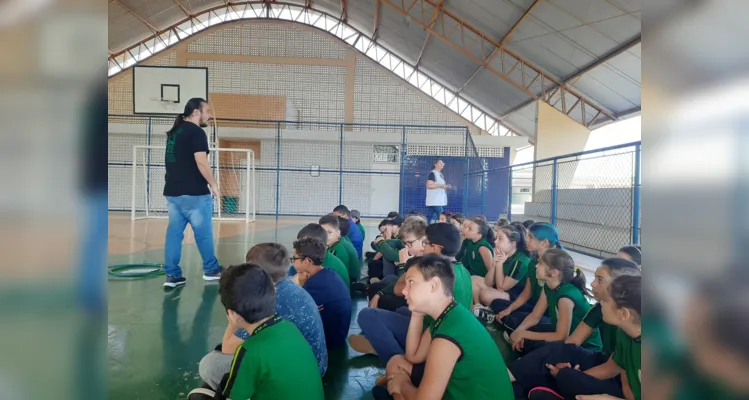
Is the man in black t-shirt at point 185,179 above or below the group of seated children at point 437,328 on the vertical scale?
above

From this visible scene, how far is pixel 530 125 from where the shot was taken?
43.4 ft

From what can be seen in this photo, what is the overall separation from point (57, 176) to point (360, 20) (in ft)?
46.0

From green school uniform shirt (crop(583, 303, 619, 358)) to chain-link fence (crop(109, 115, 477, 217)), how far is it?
8568 mm

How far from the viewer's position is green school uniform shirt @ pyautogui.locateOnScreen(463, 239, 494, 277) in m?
3.58

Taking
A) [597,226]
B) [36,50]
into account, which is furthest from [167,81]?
[36,50]

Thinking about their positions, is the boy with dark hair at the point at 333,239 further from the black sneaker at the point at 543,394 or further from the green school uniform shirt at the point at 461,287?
the black sneaker at the point at 543,394

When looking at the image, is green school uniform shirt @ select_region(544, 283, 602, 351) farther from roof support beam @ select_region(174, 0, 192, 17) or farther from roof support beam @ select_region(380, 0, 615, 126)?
roof support beam @ select_region(174, 0, 192, 17)

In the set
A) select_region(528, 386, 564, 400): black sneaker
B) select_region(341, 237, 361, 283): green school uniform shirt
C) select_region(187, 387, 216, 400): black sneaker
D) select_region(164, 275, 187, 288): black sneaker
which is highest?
select_region(341, 237, 361, 283): green school uniform shirt

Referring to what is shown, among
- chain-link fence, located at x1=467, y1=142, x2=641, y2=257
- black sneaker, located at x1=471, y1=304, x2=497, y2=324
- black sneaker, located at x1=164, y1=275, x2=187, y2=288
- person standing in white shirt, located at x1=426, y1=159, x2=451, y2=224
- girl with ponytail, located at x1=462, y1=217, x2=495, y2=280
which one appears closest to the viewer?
black sneaker, located at x1=471, y1=304, x2=497, y2=324

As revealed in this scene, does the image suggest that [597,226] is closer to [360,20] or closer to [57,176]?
[57,176]

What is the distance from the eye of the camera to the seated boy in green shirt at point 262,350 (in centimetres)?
129

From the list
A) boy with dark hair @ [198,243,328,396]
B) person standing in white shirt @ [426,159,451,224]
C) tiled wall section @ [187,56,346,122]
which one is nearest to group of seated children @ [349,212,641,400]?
boy with dark hair @ [198,243,328,396]

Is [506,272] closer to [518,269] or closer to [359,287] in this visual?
[518,269]

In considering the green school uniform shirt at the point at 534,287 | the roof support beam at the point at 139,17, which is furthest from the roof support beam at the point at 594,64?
the roof support beam at the point at 139,17
